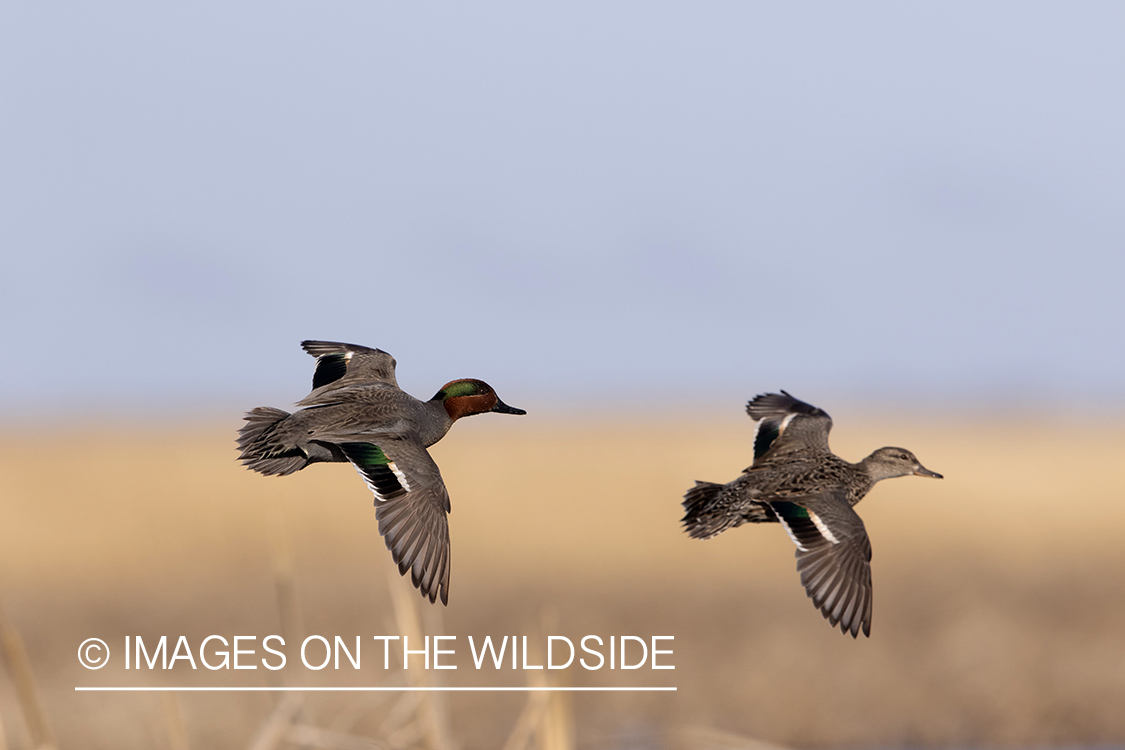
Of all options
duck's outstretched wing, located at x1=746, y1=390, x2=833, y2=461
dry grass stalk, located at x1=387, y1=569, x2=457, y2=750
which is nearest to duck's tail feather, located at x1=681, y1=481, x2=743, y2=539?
duck's outstretched wing, located at x1=746, y1=390, x2=833, y2=461

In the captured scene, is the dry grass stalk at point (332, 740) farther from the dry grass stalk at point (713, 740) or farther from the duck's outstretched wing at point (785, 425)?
the duck's outstretched wing at point (785, 425)

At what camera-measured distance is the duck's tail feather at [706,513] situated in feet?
6.93

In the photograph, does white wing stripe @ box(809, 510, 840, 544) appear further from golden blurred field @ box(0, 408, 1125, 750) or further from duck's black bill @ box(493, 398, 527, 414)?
golden blurred field @ box(0, 408, 1125, 750)

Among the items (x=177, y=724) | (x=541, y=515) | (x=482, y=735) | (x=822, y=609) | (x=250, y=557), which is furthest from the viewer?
(x=541, y=515)

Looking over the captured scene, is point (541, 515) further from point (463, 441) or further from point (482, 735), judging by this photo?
point (482, 735)

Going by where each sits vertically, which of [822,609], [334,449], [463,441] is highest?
[463,441]

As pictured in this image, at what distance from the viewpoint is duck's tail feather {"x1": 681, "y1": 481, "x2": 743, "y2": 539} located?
2.11 m

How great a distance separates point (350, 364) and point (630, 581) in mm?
21946

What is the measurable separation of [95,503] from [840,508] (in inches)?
1079

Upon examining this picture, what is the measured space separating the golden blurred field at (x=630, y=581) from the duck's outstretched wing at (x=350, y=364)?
14154mm

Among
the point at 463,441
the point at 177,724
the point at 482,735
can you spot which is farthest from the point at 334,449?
the point at 463,441

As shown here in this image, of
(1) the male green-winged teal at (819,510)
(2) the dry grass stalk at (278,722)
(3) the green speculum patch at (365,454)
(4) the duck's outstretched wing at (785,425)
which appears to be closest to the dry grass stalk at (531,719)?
(2) the dry grass stalk at (278,722)

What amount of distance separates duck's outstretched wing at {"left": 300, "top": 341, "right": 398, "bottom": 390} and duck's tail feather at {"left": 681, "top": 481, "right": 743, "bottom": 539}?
2.18 ft

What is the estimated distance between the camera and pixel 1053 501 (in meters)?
27.2
